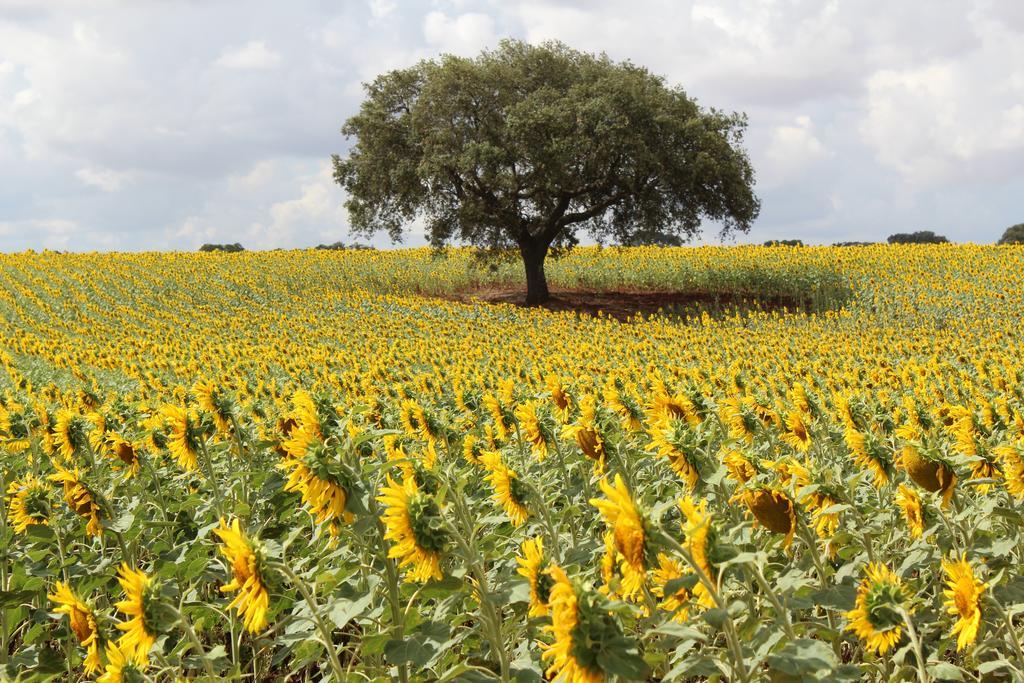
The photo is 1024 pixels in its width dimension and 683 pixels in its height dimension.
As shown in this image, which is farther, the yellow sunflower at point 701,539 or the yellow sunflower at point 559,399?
the yellow sunflower at point 559,399

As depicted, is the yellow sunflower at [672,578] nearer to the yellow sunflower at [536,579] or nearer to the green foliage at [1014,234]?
the yellow sunflower at [536,579]

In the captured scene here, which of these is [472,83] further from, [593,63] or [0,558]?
[0,558]

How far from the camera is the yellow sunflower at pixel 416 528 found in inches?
78.4

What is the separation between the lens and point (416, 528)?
1996mm

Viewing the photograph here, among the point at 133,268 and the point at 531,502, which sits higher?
the point at 133,268

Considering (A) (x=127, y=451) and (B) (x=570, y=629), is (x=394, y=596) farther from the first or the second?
(A) (x=127, y=451)

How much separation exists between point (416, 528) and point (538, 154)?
21.9 m

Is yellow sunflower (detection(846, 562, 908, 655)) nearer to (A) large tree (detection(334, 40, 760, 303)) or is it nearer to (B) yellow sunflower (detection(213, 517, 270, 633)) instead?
(B) yellow sunflower (detection(213, 517, 270, 633))

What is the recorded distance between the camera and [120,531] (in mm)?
3410

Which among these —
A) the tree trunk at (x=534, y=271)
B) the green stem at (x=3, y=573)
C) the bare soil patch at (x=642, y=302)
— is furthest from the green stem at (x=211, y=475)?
the tree trunk at (x=534, y=271)

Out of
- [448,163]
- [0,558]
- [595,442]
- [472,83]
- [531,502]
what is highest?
[472,83]

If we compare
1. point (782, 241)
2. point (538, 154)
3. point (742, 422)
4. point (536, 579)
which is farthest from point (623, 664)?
point (782, 241)

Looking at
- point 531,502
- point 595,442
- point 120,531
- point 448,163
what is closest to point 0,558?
point 120,531

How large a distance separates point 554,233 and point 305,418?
920 inches
